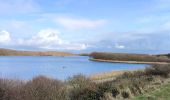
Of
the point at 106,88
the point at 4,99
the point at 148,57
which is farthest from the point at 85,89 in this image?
the point at 148,57

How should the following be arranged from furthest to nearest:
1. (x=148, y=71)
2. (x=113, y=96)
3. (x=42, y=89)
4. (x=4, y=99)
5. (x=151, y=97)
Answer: (x=148, y=71) → (x=113, y=96) → (x=151, y=97) → (x=42, y=89) → (x=4, y=99)

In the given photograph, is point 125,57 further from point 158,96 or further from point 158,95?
point 158,96

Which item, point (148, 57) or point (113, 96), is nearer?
point (113, 96)

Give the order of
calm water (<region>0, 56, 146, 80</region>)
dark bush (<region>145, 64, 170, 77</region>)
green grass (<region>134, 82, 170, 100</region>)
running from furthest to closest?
calm water (<region>0, 56, 146, 80</region>), dark bush (<region>145, 64, 170, 77</region>), green grass (<region>134, 82, 170, 100</region>)

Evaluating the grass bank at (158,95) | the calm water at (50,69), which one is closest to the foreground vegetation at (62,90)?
the grass bank at (158,95)

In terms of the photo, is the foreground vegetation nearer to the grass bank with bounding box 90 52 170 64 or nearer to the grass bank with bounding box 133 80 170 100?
the grass bank with bounding box 133 80 170 100

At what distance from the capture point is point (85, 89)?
15.3m

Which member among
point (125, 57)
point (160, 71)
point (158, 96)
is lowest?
point (158, 96)

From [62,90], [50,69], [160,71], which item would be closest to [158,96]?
[62,90]

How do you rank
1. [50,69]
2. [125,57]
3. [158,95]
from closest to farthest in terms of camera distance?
[158,95]
[50,69]
[125,57]

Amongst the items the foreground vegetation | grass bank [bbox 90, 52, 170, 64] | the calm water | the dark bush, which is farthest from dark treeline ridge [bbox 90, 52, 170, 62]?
the foreground vegetation

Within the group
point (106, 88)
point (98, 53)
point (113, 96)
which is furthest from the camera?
point (98, 53)

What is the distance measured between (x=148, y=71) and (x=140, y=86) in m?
11.3

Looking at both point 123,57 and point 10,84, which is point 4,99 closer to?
point 10,84
